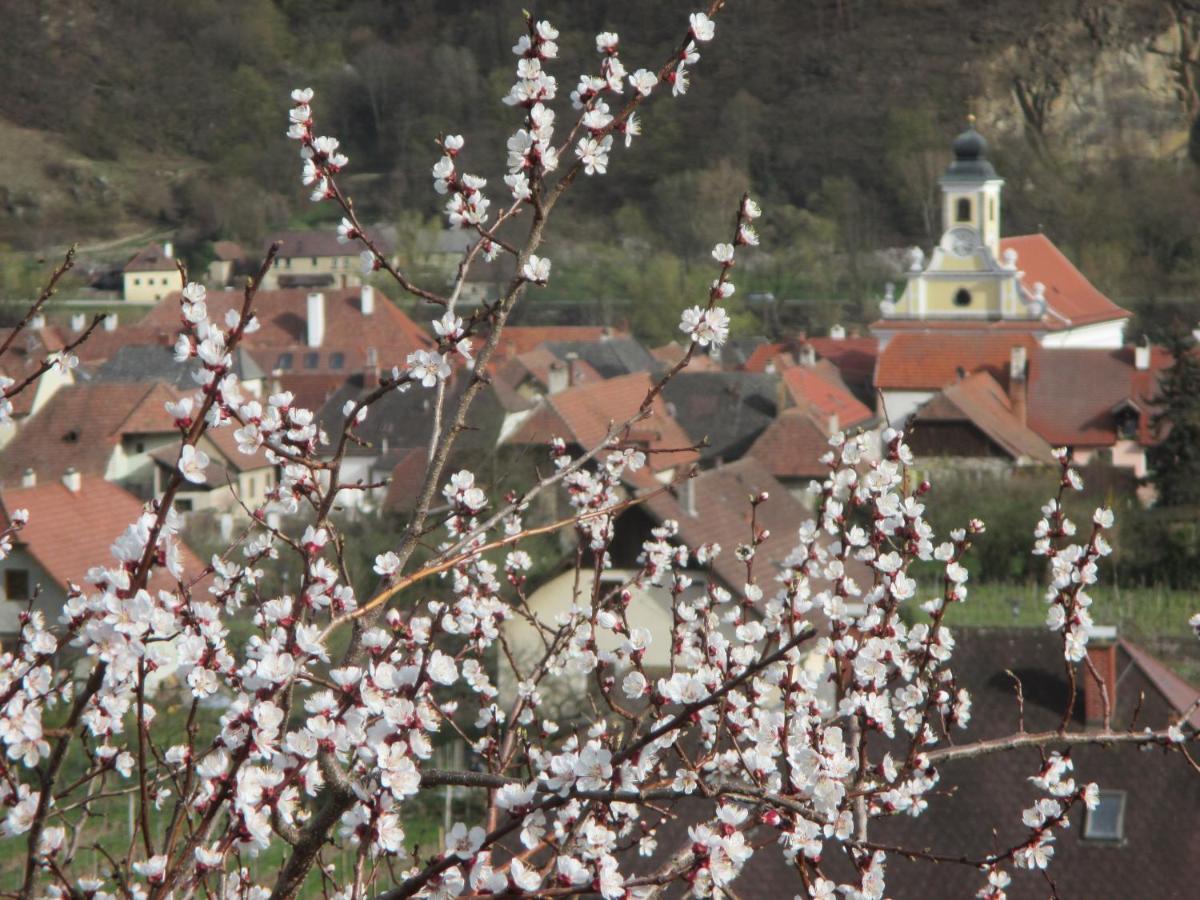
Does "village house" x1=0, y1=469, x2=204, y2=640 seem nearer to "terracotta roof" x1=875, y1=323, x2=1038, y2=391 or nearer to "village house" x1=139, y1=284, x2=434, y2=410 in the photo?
"terracotta roof" x1=875, y1=323, x2=1038, y2=391

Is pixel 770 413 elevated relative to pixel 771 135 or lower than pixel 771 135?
lower

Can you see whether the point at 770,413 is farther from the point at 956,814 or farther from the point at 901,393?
the point at 956,814

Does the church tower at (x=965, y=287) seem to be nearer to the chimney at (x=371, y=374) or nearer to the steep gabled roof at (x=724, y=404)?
the steep gabled roof at (x=724, y=404)

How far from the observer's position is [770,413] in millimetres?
33781

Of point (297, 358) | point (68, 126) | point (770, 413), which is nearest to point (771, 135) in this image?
point (68, 126)

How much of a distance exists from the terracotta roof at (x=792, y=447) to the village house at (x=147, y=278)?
35.3 meters

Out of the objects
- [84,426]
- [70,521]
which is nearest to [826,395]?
[84,426]

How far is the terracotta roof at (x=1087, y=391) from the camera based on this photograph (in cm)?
3462

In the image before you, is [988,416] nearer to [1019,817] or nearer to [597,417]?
[597,417]

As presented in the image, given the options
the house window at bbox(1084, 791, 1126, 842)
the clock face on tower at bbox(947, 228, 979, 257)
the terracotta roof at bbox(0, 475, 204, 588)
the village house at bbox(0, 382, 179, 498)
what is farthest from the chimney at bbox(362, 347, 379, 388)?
the house window at bbox(1084, 791, 1126, 842)

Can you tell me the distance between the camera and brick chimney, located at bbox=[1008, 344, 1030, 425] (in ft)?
117

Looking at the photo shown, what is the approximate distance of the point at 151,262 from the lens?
206ft

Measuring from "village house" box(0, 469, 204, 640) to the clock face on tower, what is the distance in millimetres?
29963

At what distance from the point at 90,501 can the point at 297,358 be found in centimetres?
2429
